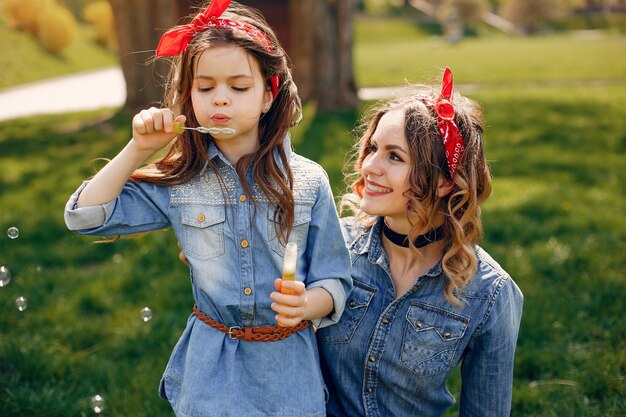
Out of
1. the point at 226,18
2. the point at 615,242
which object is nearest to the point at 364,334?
the point at 226,18

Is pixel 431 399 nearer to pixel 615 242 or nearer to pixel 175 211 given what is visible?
pixel 175 211

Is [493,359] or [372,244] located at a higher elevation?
[372,244]

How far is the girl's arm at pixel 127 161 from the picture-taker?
5.96ft

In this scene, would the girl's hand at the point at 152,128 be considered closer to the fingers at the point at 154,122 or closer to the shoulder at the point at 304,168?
the fingers at the point at 154,122

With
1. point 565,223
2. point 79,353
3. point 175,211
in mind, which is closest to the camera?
point 175,211

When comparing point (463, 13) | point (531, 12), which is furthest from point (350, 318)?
point (531, 12)

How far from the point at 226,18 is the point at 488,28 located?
50.6 metres

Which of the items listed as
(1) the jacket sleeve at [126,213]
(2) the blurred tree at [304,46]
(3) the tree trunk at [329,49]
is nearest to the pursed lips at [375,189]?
(1) the jacket sleeve at [126,213]

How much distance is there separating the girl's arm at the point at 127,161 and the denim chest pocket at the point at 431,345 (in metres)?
0.94

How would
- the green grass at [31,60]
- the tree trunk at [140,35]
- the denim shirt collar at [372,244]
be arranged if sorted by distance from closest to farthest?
the denim shirt collar at [372,244]
the tree trunk at [140,35]
the green grass at [31,60]

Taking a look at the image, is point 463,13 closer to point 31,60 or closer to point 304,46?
point 31,60

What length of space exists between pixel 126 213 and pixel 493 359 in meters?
1.17

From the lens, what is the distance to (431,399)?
86.9 inches

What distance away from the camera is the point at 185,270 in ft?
13.3
